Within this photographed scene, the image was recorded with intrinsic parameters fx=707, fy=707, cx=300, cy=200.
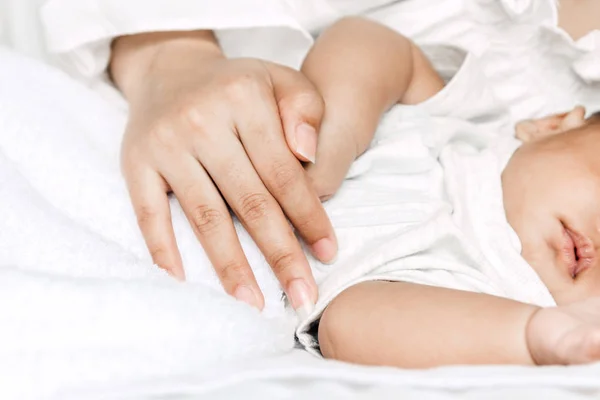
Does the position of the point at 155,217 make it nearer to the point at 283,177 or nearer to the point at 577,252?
the point at 283,177

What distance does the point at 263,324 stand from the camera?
54 centimetres

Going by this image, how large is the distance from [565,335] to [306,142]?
11.5 inches

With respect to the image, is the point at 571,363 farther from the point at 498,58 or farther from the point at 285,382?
the point at 498,58

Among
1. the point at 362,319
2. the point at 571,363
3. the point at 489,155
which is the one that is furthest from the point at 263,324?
the point at 489,155

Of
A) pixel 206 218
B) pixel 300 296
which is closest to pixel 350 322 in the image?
pixel 300 296

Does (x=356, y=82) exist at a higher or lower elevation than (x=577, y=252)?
higher

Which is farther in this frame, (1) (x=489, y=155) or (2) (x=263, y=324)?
(1) (x=489, y=155)

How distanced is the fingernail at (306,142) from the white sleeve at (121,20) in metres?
0.22

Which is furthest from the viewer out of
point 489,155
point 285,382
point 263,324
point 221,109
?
point 489,155

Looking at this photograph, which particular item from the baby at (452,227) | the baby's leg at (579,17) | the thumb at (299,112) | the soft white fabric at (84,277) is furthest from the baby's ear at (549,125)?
the soft white fabric at (84,277)

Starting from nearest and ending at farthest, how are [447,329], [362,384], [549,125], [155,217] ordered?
[362,384], [447,329], [155,217], [549,125]

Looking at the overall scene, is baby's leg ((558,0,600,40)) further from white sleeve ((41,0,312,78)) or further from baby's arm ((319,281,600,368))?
baby's arm ((319,281,600,368))

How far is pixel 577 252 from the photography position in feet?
2.27

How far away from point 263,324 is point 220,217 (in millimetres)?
130
